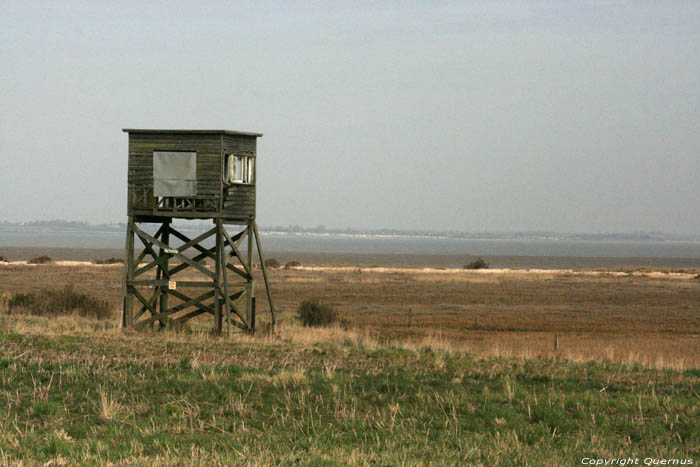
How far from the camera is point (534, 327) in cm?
3503

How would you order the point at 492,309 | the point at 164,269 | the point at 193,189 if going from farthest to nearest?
the point at 492,309
the point at 164,269
the point at 193,189

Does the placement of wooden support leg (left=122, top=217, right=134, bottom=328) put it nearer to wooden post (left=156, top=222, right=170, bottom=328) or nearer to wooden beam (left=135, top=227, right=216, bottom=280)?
wooden beam (left=135, top=227, right=216, bottom=280)

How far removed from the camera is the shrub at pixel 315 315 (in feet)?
A: 108

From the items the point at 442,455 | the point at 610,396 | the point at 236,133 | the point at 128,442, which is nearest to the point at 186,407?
the point at 128,442

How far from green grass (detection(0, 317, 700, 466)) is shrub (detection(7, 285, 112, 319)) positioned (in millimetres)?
14166

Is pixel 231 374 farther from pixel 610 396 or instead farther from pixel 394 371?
pixel 610 396

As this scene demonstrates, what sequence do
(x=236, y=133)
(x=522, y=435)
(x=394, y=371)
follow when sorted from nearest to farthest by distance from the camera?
(x=522, y=435)
(x=394, y=371)
(x=236, y=133)

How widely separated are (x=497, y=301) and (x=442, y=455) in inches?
1523

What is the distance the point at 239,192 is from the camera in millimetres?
26547

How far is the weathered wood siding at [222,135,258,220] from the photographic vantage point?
26.2 m

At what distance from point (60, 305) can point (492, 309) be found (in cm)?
2134

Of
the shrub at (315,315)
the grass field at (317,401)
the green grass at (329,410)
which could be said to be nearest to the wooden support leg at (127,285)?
the grass field at (317,401)

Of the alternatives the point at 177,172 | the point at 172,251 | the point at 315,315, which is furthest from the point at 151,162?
the point at 315,315

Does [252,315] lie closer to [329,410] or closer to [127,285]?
[127,285]
